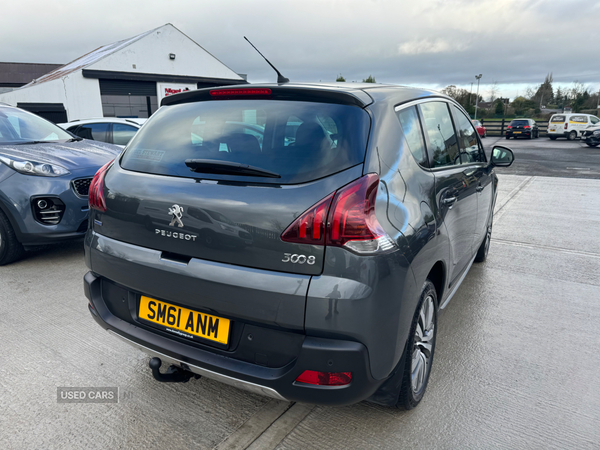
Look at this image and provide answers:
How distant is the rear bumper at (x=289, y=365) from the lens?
1.73 meters

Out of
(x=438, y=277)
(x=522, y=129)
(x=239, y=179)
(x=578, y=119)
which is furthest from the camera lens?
(x=522, y=129)

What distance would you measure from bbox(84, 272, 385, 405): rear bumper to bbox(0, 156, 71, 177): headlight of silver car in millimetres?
2990

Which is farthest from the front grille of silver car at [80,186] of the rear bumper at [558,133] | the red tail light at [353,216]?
the rear bumper at [558,133]

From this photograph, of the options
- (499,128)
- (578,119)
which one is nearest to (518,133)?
(578,119)

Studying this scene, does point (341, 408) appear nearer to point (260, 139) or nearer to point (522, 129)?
point (260, 139)

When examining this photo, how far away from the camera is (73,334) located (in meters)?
3.06

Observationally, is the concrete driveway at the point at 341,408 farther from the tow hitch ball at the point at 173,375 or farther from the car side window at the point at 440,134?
the car side window at the point at 440,134

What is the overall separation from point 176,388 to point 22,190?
2.84m

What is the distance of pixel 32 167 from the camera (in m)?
4.24

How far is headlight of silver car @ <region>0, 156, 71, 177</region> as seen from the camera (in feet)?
13.9

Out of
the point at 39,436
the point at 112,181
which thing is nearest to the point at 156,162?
the point at 112,181

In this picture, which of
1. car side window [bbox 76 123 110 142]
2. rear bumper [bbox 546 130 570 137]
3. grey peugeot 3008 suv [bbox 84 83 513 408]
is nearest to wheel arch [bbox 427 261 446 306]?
grey peugeot 3008 suv [bbox 84 83 513 408]

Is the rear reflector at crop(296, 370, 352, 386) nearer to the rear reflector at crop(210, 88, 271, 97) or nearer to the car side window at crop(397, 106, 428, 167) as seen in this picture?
the car side window at crop(397, 106, 428, 167)

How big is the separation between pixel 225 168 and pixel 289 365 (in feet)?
2.92
